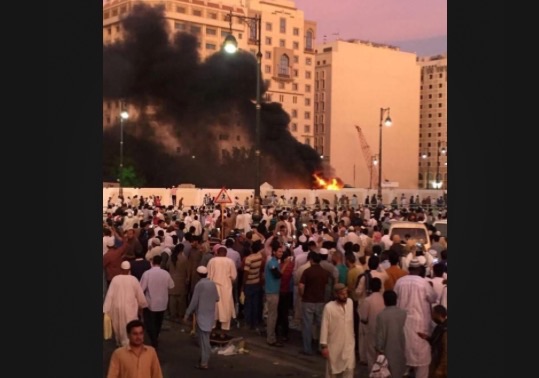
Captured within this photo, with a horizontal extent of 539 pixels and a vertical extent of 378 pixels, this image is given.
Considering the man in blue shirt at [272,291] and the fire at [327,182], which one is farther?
the fire at [327,182]

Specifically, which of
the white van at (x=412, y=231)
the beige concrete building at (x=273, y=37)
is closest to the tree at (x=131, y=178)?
the beige concrete building at (x=273, y=37)

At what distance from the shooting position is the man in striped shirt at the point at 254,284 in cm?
1145

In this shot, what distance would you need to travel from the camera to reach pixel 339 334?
24.4ft

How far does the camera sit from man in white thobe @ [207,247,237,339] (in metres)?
10.8

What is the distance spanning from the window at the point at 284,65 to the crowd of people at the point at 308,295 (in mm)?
72358

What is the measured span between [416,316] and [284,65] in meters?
80.1

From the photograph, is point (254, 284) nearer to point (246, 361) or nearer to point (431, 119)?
point (246, 361)

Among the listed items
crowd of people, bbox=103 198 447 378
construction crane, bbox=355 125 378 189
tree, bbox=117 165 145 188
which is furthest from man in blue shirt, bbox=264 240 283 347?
construction crane, bbox=355 125 378 189

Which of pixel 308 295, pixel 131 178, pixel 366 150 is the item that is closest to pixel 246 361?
pixel 308 295

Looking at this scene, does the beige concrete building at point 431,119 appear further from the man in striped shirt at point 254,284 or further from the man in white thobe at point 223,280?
the man in white thobe at point 223,280
